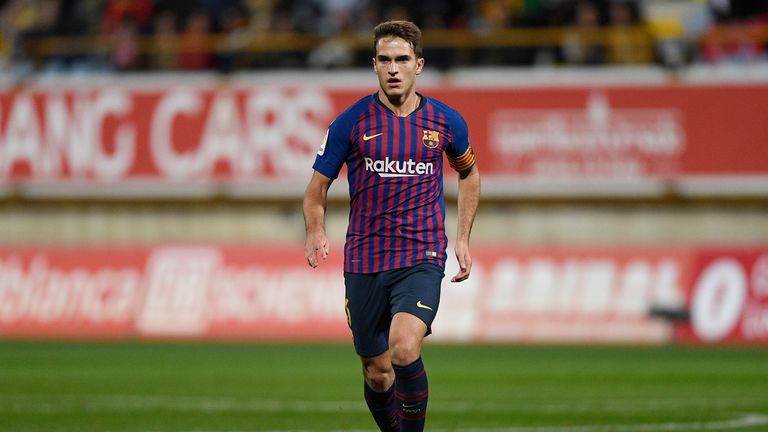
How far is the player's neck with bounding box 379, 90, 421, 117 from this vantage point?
784 centimetres

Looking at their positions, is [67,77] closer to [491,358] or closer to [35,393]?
[491,358]

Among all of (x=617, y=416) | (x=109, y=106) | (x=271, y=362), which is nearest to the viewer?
(x=617, y=416)

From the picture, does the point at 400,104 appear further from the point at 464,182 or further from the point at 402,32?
the point at 464,182

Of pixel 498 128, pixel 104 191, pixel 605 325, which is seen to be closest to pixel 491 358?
pixel 605 325

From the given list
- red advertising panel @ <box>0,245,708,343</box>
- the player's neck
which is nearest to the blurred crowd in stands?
red advertising panel @ <box>0,245,708,343</box>

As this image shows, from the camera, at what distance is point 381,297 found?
7.87m

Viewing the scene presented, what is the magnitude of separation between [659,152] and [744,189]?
1411 mm

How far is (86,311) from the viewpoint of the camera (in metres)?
21.3

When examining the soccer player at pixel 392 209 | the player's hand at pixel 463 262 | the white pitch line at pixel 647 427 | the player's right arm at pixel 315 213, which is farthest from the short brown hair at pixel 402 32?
the white pitch line at pixel 647 427

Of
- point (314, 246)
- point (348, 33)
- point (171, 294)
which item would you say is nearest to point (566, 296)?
point (348, 33)

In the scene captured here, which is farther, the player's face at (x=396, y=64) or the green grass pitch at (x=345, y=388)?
the green grass pitch at (x=345, y=388)

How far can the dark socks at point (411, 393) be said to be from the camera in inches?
299

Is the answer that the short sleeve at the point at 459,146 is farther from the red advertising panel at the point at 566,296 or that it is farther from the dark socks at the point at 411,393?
the red advertising panel at the point at 566,296

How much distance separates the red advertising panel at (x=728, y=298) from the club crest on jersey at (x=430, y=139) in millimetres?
11833
